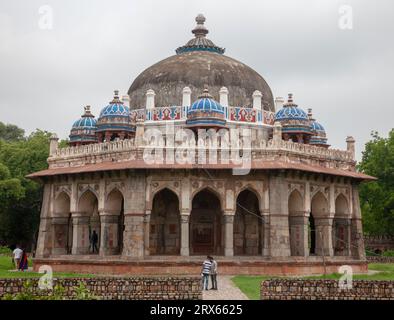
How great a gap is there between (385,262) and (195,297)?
81.0ft

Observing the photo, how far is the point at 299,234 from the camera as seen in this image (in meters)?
25.7

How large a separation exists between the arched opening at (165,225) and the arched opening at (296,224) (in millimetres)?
4956

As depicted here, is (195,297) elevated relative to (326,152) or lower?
lower

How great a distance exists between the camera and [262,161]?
24750mm

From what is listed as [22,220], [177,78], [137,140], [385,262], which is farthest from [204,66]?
[22,220]

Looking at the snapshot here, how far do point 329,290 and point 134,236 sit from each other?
11.1 metres

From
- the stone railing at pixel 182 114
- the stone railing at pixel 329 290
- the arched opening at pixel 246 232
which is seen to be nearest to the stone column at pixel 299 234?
the arched opening at pixel 246 232

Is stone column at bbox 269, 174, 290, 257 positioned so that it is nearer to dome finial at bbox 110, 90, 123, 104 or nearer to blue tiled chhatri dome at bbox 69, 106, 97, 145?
dome finial at bbox 110, 90, 123, 104

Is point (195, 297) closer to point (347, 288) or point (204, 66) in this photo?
point (347, 288)

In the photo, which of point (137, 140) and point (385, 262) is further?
point (385, 262)

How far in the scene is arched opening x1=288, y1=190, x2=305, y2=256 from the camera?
25.5 metres

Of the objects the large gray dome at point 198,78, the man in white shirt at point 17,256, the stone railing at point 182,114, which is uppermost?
the large gray dome at point 198,78

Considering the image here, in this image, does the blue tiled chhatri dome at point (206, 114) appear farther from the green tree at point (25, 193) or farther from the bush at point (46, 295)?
the green tree at point (25, 193)

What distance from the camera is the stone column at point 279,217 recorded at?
23875 millimetres
